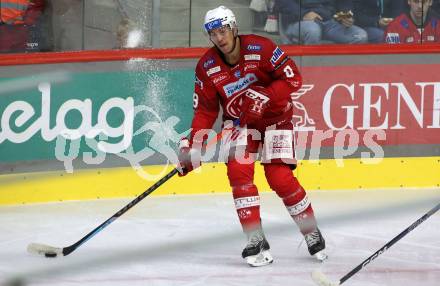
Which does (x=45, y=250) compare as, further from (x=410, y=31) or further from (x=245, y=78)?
(x=410, y=31)

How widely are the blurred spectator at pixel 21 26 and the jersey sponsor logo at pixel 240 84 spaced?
1877 millimetres

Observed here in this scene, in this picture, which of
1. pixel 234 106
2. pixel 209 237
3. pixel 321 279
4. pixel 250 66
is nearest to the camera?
pixel 209 237

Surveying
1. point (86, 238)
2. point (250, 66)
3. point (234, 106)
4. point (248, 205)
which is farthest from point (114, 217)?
point (250, 66)

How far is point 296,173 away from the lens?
695cm

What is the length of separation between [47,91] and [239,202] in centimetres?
197

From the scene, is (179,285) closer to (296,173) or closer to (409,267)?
(409,267)

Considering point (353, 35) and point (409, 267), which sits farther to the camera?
point (353, 35)

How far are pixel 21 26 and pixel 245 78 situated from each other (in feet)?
6.65

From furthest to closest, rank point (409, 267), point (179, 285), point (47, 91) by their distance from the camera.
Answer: point (47, 91) < point (409, 267) < point (179, 285)

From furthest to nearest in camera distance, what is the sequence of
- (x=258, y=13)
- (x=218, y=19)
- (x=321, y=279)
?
(x=258, y=13) → (x=218, y=19) → (x=321, y=279)

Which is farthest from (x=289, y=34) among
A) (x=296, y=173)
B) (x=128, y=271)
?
(x=128, y=271)

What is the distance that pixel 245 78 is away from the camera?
535 centimetres

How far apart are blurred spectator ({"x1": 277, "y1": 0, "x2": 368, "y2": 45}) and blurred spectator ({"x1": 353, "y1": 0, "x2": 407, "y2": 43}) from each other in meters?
0.05

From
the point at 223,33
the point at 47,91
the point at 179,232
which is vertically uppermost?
the point at 223,33
